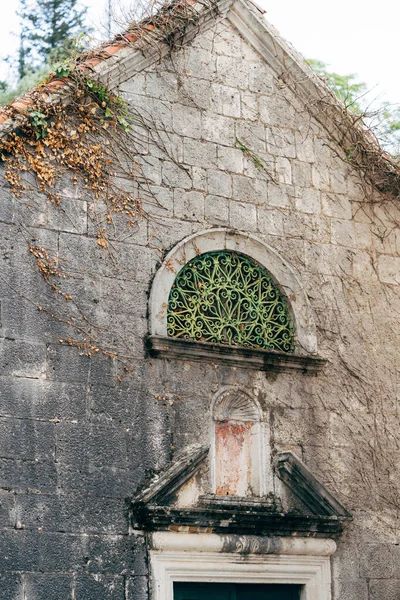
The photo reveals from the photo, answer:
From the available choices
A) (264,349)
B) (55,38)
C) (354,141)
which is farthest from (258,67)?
(55,38)

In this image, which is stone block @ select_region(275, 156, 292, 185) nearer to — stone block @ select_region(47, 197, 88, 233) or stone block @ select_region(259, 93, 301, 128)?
stone block @ select_region(259, 93, 301, 128)

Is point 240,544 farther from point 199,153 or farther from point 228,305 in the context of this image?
point 199,153

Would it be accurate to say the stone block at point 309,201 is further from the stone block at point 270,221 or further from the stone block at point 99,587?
the stone block at point 99,587

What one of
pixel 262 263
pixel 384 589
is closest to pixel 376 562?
pixel 384 589

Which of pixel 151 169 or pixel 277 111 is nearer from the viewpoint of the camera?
pixel 151 169

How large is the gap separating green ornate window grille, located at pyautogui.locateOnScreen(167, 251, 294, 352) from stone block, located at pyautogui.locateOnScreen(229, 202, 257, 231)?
0.27 meters

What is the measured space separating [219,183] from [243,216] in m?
0.35

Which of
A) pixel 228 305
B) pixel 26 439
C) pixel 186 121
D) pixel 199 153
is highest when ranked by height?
pixel 186 121

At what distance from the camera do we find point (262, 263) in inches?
360

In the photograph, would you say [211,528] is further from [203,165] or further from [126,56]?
[126,56]

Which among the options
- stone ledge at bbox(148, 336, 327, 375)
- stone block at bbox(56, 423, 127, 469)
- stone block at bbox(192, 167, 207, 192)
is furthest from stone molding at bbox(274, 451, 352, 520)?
stone block at bbox(192, 167, 207, 192)

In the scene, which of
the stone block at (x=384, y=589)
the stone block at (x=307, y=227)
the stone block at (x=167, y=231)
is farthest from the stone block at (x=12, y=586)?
the stone block at (x=307, y=227)

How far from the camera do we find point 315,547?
28.1 feet

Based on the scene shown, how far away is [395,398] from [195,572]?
2.53 metres
